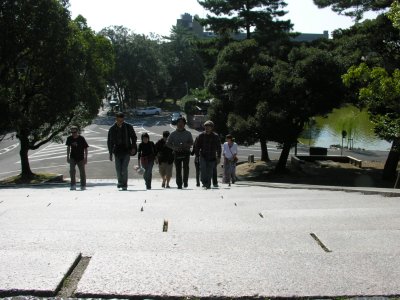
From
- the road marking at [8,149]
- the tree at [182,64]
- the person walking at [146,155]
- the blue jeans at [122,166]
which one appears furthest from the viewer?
the tree at [182,64]

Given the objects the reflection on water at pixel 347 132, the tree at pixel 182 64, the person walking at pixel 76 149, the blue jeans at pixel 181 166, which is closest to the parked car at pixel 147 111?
the tree at pixel 182 64

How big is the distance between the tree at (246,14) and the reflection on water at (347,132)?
13480mm

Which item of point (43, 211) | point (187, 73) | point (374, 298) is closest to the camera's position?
point (374, 298)

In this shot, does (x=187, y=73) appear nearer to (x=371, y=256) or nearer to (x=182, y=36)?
(x=182, y=36)

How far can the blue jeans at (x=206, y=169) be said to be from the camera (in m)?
11.8

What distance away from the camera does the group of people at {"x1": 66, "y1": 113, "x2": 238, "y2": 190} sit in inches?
430

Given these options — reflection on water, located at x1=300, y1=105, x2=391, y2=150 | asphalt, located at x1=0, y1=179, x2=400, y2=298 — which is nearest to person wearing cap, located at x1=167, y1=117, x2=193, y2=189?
asphalt, located at x1=0, y1=179, x2=400, y2=298

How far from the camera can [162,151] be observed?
13.4 m

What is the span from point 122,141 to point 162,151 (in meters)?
2.57

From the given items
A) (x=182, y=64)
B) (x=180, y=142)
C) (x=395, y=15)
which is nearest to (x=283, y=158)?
(x=395, y=15)

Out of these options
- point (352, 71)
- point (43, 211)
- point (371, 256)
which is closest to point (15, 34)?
point (352, 71)

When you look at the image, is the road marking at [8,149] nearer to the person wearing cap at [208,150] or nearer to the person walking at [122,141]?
the person walking at [122,141]

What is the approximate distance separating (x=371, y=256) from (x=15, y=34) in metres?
22.8

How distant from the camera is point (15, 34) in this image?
2319 centimetres
